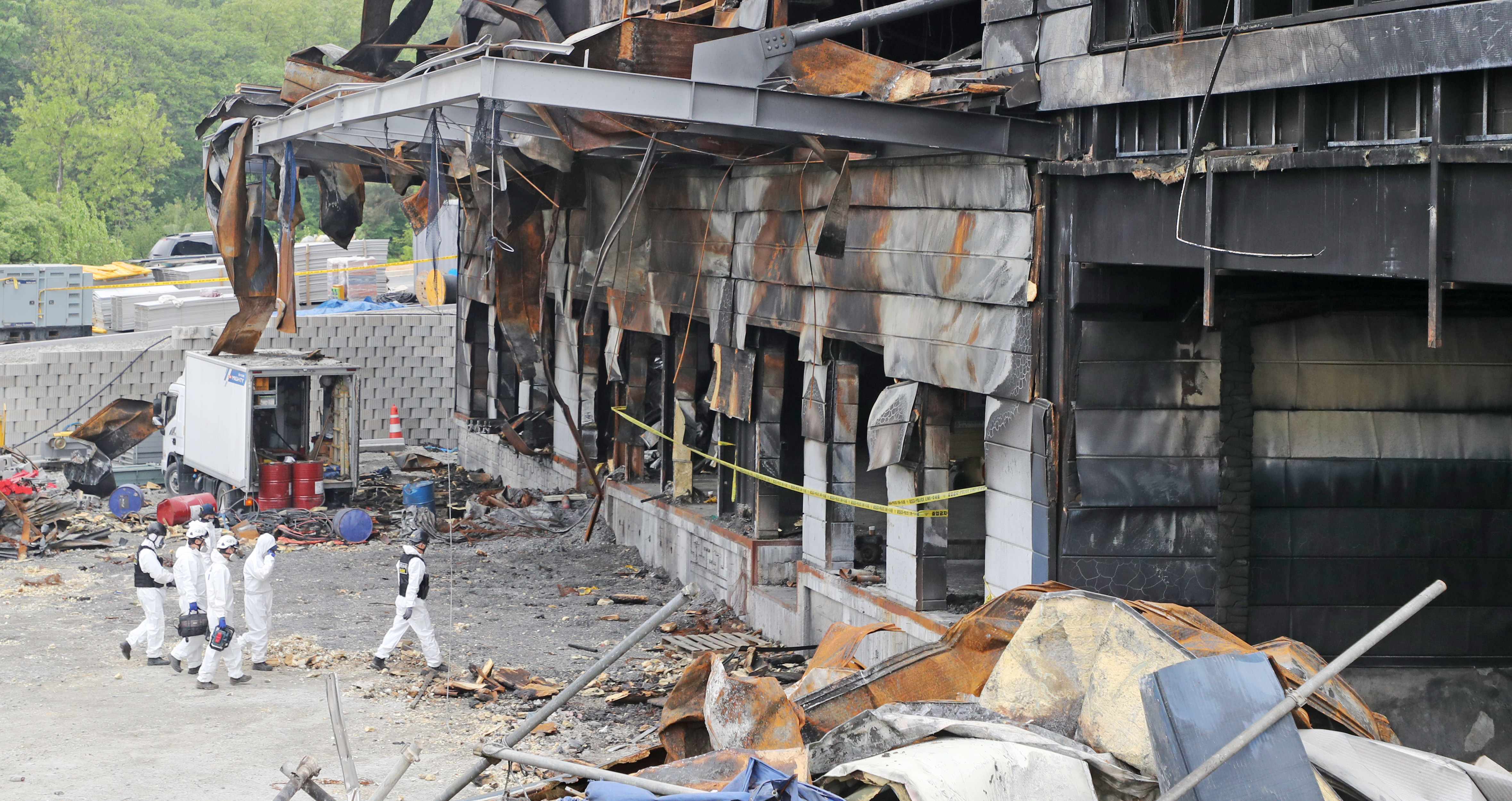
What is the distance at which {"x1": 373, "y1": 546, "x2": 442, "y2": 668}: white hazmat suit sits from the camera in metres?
13.2

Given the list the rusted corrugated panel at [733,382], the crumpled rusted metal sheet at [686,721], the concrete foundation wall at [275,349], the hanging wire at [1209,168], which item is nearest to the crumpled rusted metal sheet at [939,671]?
the crumpled rusted metal sheet at [686,721]

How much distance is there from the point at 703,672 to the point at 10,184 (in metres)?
50.4

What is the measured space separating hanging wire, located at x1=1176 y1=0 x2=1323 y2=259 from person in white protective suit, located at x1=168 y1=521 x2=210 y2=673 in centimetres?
955

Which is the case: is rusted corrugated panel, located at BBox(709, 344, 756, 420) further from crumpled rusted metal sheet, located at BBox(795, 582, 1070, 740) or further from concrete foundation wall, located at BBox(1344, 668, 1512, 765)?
concrete foundation wall, located at BBox(1344, 668, 1512, 765)

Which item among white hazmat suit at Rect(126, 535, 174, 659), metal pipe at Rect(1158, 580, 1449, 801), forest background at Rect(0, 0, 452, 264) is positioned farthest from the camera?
forest background at Rect(0, 0, 452, 264)

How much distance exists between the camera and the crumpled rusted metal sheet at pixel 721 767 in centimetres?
712

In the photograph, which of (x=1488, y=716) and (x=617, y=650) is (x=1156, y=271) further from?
(x=617, y=650)

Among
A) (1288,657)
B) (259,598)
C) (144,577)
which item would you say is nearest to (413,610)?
(259,598)

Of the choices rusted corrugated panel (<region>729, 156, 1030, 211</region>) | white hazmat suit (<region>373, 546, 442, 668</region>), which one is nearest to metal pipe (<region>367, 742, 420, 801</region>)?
rusted corrugated panel (<region>729, 156, 1030, 211</region>)

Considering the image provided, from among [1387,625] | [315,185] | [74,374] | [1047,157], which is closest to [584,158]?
[1047,157]

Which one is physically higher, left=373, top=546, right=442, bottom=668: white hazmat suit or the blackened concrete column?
the blackened concrete column

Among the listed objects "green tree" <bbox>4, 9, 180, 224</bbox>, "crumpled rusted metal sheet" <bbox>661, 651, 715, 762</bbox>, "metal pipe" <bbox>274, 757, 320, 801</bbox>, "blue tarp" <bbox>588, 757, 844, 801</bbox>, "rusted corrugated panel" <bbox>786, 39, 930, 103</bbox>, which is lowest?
"crumpled rusted metal sheet" <bbox>661, 651, 715, 762</bbox>

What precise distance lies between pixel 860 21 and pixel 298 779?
7281mm

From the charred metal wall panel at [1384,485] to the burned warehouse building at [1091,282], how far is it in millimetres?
24
